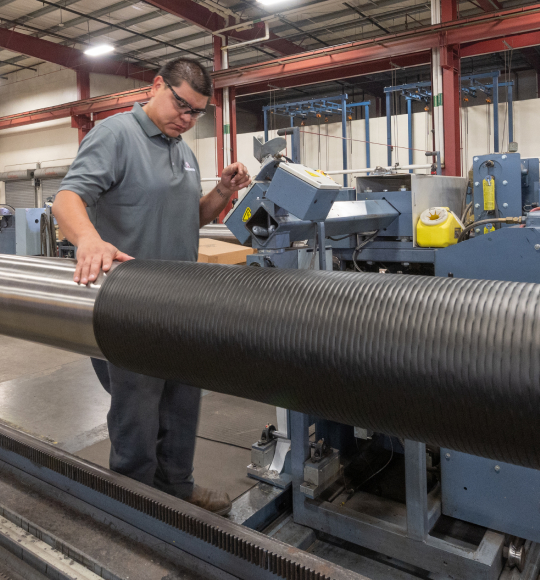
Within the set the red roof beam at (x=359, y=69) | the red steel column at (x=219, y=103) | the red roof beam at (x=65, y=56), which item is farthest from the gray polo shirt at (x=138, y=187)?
the red roof beam at (x=65, y=56)

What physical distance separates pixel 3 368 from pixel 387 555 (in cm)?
294

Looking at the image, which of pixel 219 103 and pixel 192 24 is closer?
pixel 219 103

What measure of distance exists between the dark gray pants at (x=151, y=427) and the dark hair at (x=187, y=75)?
778 millimetres

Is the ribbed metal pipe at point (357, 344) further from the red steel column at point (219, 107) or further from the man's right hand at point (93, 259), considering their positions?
the red steel column at point (219, 107)

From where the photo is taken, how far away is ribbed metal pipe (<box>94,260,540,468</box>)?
22.7 inches

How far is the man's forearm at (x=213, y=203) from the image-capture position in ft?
5.32

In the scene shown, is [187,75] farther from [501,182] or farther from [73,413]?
[73,413]

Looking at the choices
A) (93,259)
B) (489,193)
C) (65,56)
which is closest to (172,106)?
(93,259)

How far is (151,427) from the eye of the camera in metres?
1.53

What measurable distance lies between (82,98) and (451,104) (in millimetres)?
6810

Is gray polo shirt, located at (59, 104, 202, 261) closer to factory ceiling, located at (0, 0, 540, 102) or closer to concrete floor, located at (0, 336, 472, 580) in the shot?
concrete floor, located at (0, 336, 472, 580)

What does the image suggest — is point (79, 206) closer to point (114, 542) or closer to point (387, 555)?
point (114, 542)

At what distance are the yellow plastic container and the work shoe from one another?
3.70 feet

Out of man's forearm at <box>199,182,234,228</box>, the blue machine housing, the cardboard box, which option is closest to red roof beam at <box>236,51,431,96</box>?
the cardboard box
